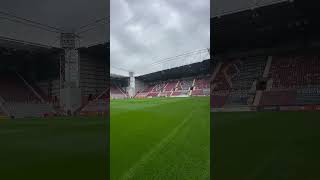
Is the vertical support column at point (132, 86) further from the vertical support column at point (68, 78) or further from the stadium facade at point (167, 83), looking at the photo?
the vertical support column at point (68, 78)

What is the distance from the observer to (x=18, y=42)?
1761 cm

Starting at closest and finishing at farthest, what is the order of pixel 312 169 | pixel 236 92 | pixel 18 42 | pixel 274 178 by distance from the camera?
pixel 274 178 → pixel 312 169 → pixel 18 42 → pixel 236 92

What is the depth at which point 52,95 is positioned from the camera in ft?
65.3

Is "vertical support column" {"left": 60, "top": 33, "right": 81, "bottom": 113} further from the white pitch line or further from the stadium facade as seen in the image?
the stadium facade

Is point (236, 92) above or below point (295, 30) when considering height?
below

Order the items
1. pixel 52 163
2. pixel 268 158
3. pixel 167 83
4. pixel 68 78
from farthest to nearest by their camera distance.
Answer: pixel 167 83
pixel 68 78
pixel 52 163
pixel 268 158

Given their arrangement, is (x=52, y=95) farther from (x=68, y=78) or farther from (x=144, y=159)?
(x=144, y=159)

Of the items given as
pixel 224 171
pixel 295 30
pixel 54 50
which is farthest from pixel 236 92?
pixel 224 171

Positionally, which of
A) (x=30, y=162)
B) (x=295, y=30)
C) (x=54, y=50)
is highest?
(x=295, y=30)

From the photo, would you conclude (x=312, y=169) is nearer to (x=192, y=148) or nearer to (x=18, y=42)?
(x=192, y=148)

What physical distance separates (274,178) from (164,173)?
1155mm

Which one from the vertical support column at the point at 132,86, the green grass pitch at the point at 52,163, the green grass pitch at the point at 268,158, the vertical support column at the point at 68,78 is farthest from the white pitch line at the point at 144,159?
Result: the vertical support column at the point at 132,86

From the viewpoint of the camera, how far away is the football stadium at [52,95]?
13.7ft

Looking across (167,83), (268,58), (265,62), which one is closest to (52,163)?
(265,62)
